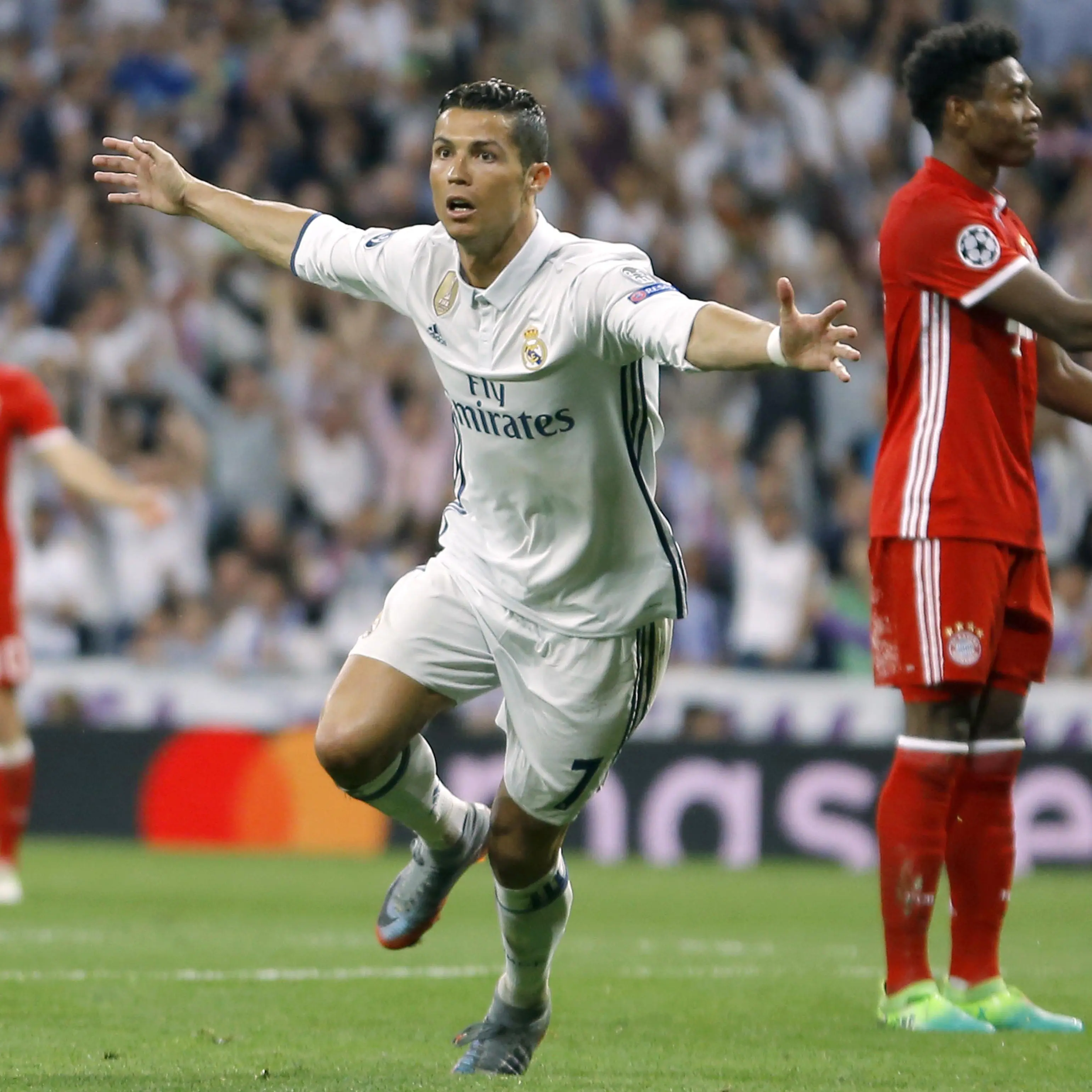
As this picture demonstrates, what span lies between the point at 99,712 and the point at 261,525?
1.61 m

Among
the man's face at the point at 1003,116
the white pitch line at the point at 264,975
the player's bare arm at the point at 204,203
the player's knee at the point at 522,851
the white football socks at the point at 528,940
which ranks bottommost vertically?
the white pitch line at the point at 264,975

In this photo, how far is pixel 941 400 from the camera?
18.5 ft

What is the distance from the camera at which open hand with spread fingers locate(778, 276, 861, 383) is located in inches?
159

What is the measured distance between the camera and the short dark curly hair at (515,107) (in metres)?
5.11

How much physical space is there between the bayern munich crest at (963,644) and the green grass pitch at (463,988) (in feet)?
3.23

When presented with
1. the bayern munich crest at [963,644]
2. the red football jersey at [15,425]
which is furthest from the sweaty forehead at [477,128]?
the red football jersey at [15,425]

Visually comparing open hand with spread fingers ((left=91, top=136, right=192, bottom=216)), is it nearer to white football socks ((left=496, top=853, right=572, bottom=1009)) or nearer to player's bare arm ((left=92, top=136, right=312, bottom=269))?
player's bare arm ((left=92, top=136, right=312, bottom=269))

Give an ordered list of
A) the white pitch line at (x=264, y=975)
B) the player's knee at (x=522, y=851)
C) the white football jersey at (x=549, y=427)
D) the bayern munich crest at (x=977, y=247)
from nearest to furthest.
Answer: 1. the white football jersey at (x=549, y=427)
2. the player's knee at (x=522, y=851)
3. the bayern munich crest at (x=977, y=247)
4. the white pitch line at (x=264, y=975)

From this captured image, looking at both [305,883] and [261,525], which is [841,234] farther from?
[305,883]

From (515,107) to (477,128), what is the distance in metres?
0.13

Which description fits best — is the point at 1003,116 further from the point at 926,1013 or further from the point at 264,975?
the point at 264,975

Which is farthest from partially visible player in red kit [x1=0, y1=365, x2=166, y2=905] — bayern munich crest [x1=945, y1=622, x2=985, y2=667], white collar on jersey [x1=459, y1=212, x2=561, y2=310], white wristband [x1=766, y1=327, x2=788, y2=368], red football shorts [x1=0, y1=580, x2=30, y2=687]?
white wristband [x1=766, y1=327, x2=788, y2=368]

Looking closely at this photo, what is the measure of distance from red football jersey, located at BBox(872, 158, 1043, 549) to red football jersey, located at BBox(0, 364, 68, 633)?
15.4 feet

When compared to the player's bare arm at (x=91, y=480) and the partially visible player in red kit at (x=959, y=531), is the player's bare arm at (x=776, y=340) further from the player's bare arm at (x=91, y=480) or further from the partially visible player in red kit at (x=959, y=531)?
the player's bare arm at (x=91, y=480)
